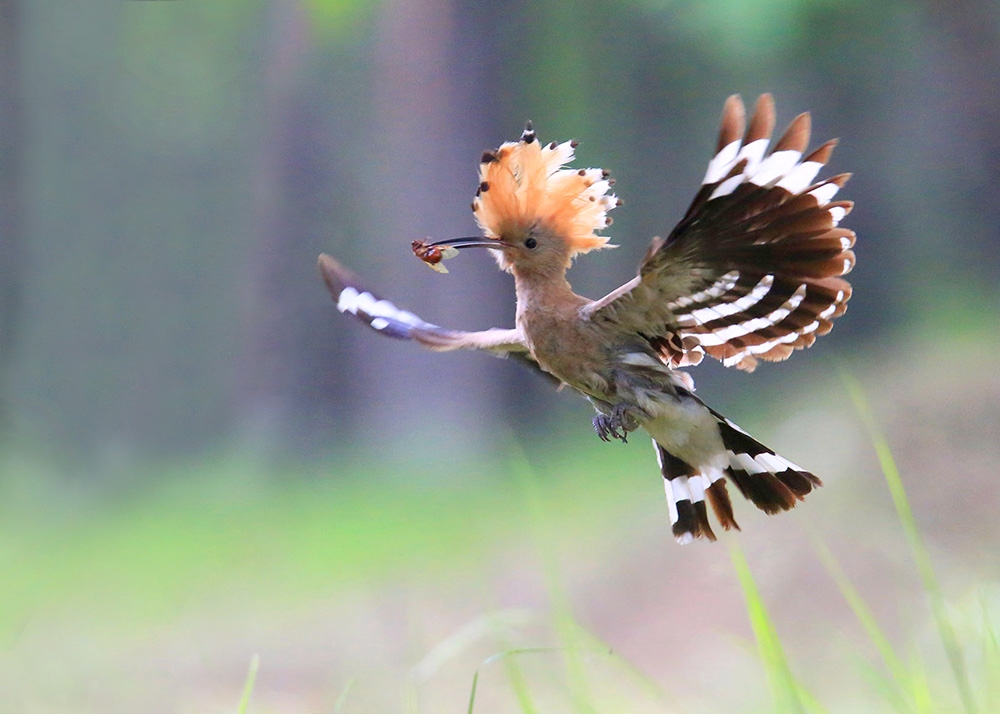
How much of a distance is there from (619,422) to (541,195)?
173 millimetres

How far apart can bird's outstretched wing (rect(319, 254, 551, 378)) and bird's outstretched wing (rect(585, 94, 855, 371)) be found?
132mm

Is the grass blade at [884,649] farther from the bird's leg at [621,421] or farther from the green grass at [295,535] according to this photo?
the green grass at [295,535]

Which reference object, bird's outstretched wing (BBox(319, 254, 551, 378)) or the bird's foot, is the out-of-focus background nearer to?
bird's outstretched wing (BBox(319, 254, 551, 378))

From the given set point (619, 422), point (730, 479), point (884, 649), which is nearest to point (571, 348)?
point (619, 422)

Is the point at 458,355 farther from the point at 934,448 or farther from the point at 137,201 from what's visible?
the point at 934,448

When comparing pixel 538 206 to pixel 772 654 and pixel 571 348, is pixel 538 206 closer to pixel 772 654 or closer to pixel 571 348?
pixel 571 348

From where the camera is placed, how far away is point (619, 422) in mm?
664

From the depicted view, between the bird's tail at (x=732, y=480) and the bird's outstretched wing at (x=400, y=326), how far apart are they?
153 millimetres

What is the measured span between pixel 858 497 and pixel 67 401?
193cm

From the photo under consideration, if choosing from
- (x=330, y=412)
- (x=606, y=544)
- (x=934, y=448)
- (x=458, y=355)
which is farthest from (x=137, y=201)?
(x=934, y=448)

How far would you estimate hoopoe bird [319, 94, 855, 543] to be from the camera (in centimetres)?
57

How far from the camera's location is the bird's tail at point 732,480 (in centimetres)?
67

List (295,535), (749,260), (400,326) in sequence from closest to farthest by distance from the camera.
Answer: (749,260)
(400,326)
(295,535)

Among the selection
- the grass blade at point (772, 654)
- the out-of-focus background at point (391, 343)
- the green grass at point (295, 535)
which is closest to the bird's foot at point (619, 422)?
the grass blade at point (772, 654)
